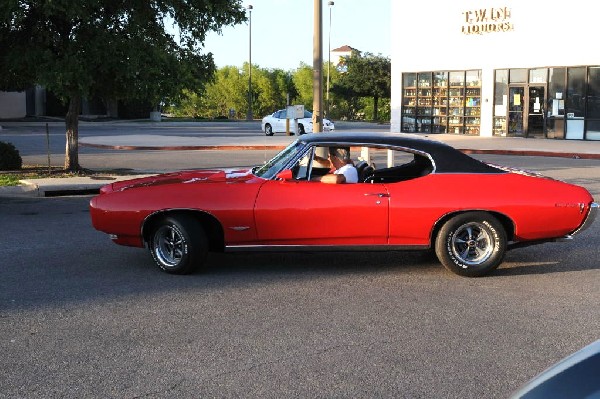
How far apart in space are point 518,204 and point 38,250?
5.56 meters

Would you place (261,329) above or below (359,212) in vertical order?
below

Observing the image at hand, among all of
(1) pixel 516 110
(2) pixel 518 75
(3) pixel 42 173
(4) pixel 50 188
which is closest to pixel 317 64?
(4) pixel 50 188

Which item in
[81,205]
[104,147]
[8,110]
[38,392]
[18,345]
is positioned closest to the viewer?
[38,392]

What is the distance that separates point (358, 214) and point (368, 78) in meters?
62.4

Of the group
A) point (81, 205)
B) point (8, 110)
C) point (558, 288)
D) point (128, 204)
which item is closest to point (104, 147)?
point (81, 205)

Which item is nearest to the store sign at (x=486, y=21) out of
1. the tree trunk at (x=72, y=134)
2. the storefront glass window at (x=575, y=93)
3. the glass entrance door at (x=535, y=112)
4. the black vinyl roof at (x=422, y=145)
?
the glass entrance door at (x=535, y=112)

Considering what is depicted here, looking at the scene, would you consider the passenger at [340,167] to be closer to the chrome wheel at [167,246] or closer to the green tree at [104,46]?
the chrome wheel at [167,246]

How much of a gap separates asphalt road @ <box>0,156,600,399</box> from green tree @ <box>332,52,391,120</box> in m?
60.4

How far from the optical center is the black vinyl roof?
797cm

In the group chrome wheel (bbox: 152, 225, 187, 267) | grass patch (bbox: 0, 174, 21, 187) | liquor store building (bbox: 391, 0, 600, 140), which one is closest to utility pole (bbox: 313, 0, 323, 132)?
grass patch (bbox: 0, 174, 21, 187)

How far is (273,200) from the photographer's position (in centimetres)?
777

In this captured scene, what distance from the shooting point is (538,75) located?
34969mm

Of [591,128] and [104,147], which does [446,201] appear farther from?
[591,128]

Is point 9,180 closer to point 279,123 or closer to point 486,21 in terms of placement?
point 279,123
